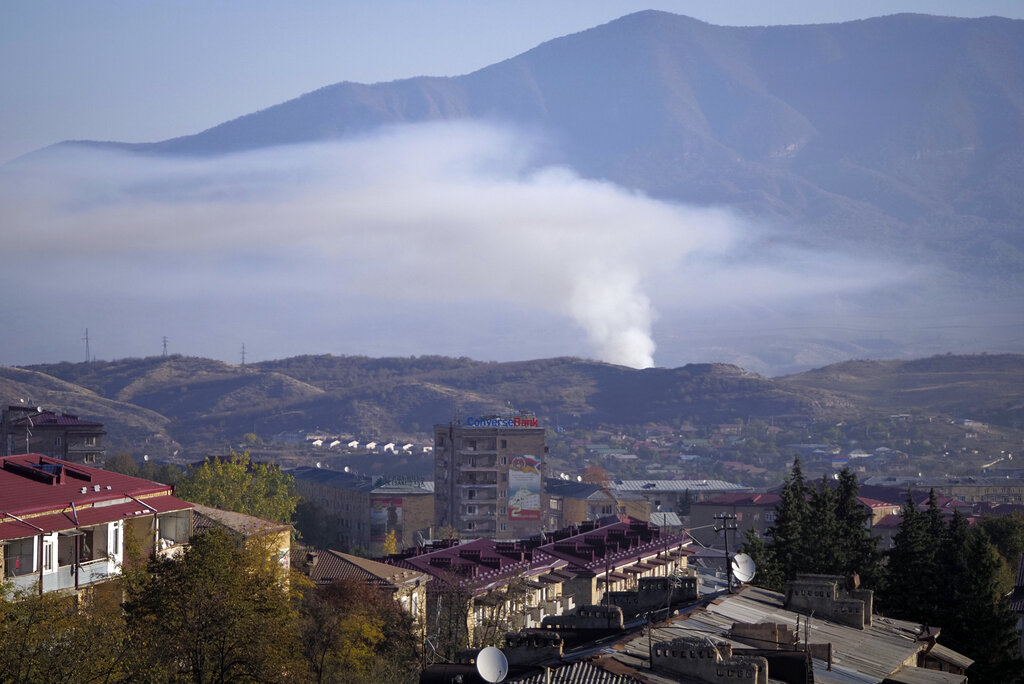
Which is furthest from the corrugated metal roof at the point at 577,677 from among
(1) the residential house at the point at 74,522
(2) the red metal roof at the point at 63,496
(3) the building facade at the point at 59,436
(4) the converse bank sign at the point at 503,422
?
(4) the converse bank sign at the point at 503,422

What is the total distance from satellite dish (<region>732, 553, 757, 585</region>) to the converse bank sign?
12015 cm

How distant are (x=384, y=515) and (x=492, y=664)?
142 meters

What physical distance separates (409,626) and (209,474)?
5653 cm

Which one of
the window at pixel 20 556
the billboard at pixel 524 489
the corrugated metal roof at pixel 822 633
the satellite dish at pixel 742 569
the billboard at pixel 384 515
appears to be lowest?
the billboard at pixel 384 515

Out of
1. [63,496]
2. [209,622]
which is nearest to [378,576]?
[63,496]

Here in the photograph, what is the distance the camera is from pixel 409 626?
49.9 m

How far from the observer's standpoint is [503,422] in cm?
16825

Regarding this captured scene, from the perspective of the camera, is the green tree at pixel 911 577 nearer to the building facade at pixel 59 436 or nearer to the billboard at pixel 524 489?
the building facade at pixel 59 436

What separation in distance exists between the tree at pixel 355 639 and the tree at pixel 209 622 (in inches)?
202

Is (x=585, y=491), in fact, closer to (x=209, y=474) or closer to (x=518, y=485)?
(x=518, y=485)

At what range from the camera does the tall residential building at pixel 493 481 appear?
163 meters

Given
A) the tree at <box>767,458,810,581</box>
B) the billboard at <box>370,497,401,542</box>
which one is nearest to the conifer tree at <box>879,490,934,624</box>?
the tree at <box>767,458,810,581</box>

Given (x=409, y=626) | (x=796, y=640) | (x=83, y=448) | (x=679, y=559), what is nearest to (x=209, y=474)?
(x=679, y=559)

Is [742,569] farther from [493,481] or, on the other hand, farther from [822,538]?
[493,481]
